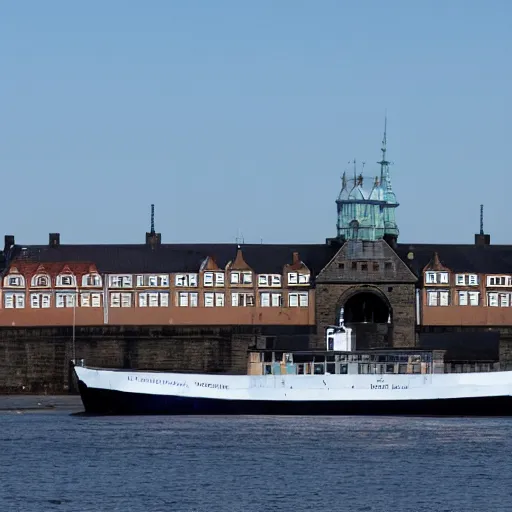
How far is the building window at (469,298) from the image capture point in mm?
144188

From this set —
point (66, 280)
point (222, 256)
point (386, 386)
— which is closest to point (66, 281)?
point (66, 280)

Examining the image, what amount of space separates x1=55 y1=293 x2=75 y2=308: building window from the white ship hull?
38.5 meters

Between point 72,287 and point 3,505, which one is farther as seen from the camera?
point 72,287

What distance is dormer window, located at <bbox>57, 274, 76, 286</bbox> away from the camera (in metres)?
144

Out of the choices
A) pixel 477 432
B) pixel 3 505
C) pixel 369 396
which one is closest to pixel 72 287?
pixel 369 396

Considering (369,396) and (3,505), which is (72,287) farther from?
(3,505)

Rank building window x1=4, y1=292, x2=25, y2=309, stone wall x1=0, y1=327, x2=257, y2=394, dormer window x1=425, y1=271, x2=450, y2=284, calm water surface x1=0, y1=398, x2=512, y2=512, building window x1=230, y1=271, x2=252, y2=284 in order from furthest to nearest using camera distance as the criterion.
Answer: dormer window x1=425, y1=271, x2=450, y2=284, building window x1=230, y1=271, x2=252, y2=284, building window x1=4, y1=292, x2=25, y2=309, stone wall x1=0, y1=327, x2=257, y2=394, calm water surface x1=0, y1=398, x2=512, y2=512

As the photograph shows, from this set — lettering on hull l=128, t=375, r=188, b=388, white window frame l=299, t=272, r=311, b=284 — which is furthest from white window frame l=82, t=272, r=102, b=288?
lettering on hull l=128, t=375, r=188, b=388

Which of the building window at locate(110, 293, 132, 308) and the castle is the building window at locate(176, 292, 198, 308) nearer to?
the castle

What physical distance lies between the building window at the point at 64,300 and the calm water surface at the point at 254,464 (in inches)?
1491

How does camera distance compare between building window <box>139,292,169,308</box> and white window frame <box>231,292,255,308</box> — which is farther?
white window frame <box>231,292,255,308</box>

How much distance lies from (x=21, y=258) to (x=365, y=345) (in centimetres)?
2711

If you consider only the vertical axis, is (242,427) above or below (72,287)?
below

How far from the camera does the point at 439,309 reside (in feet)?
471
